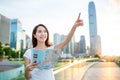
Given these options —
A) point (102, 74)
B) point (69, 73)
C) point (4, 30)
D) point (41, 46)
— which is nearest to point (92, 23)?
point (4, 30)

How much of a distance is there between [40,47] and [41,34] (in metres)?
0.05

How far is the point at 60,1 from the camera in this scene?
16.3 feet

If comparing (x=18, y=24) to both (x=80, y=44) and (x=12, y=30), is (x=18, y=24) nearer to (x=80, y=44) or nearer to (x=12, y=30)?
(x=12, y=30)

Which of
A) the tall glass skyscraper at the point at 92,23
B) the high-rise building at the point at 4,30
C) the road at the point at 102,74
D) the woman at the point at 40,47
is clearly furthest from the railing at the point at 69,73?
the tall glass skyscraper at the point at 92,23

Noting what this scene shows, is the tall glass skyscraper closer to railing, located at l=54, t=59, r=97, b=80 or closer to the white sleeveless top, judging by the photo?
railing, located at l=54, t=59, r=97, b=80

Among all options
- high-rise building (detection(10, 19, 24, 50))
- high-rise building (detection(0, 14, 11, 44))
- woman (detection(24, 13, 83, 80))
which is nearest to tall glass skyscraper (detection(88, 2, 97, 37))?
high-rise building (detection(10, 19, 24, 50))

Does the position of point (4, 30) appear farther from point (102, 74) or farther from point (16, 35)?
point (102, 74)

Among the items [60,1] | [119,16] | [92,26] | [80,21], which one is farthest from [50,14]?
[92,26]

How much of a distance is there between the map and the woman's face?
7cm

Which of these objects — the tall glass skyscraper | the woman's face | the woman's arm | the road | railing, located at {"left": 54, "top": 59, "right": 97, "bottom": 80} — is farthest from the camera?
the tall glass skyscraper

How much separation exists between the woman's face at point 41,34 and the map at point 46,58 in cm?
7

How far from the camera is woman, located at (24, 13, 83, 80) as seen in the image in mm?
1024

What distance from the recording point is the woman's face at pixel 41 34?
1097mm

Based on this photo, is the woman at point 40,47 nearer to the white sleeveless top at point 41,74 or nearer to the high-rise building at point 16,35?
the white sleeveless top at point 41,74
